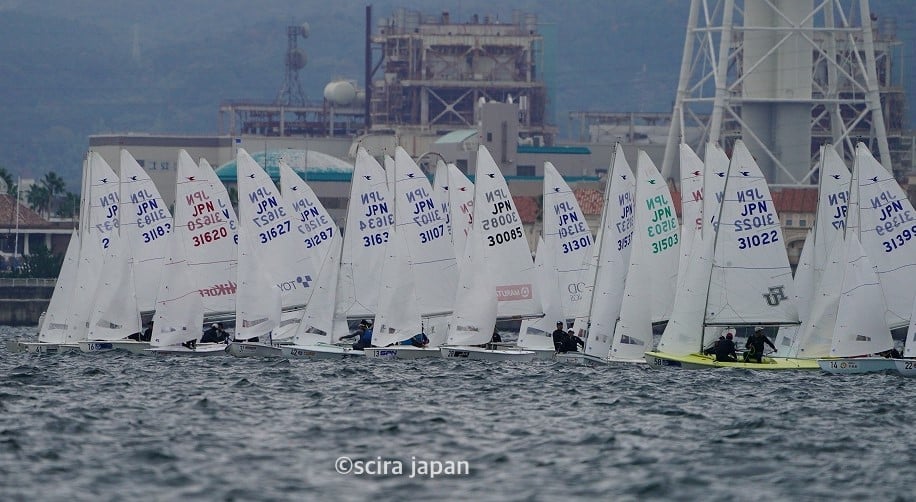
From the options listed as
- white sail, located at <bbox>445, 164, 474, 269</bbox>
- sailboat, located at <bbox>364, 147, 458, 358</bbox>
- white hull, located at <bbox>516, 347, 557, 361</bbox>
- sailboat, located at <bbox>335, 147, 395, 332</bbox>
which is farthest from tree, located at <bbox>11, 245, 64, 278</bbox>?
white hull, located at <bbox>516, 347, 557, 361</bbox>

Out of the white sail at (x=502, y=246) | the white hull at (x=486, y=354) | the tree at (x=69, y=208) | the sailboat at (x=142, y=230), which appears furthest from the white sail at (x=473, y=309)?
the tree at (x=69, y=208)

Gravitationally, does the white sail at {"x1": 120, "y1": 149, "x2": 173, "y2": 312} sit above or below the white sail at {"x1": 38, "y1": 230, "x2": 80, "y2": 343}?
above

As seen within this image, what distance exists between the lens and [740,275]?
54562mm

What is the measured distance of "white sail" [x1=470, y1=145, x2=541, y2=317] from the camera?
58.9 metres

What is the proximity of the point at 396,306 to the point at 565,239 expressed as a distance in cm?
821

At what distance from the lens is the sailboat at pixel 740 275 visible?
54.5 meters

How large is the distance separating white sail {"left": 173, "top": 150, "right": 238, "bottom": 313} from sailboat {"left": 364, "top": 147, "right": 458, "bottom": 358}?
24.5 ft

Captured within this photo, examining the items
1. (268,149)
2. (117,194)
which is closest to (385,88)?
(268,149)

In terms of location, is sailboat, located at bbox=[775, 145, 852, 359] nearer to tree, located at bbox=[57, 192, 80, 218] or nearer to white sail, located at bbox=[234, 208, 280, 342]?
white sail, located at bbox=[234, 208, 280, 342]

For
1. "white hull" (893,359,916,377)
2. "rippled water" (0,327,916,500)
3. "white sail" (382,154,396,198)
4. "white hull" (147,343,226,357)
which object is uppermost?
"white sail" (382,154,396,198)

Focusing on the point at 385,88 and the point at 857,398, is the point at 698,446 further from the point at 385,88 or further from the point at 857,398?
the point at 385,88

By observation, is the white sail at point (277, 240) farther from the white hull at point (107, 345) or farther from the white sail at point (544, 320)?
the white sail at point (544, 320)

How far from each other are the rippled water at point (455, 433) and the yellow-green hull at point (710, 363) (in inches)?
10.7

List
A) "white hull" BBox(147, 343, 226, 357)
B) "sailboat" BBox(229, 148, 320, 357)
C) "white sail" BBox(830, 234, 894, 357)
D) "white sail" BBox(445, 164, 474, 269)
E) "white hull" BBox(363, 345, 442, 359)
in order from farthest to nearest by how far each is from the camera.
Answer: "white sail" BBox(445, 164, 474, 269) < "sailboat" BBox(229, 148, 320, 357) < "white hull" BBox(147, 343, 226, 357) < "white hull" BBox(363, 345, 442, 359) < "white sail" BBox(830, 234, 894, 357)
